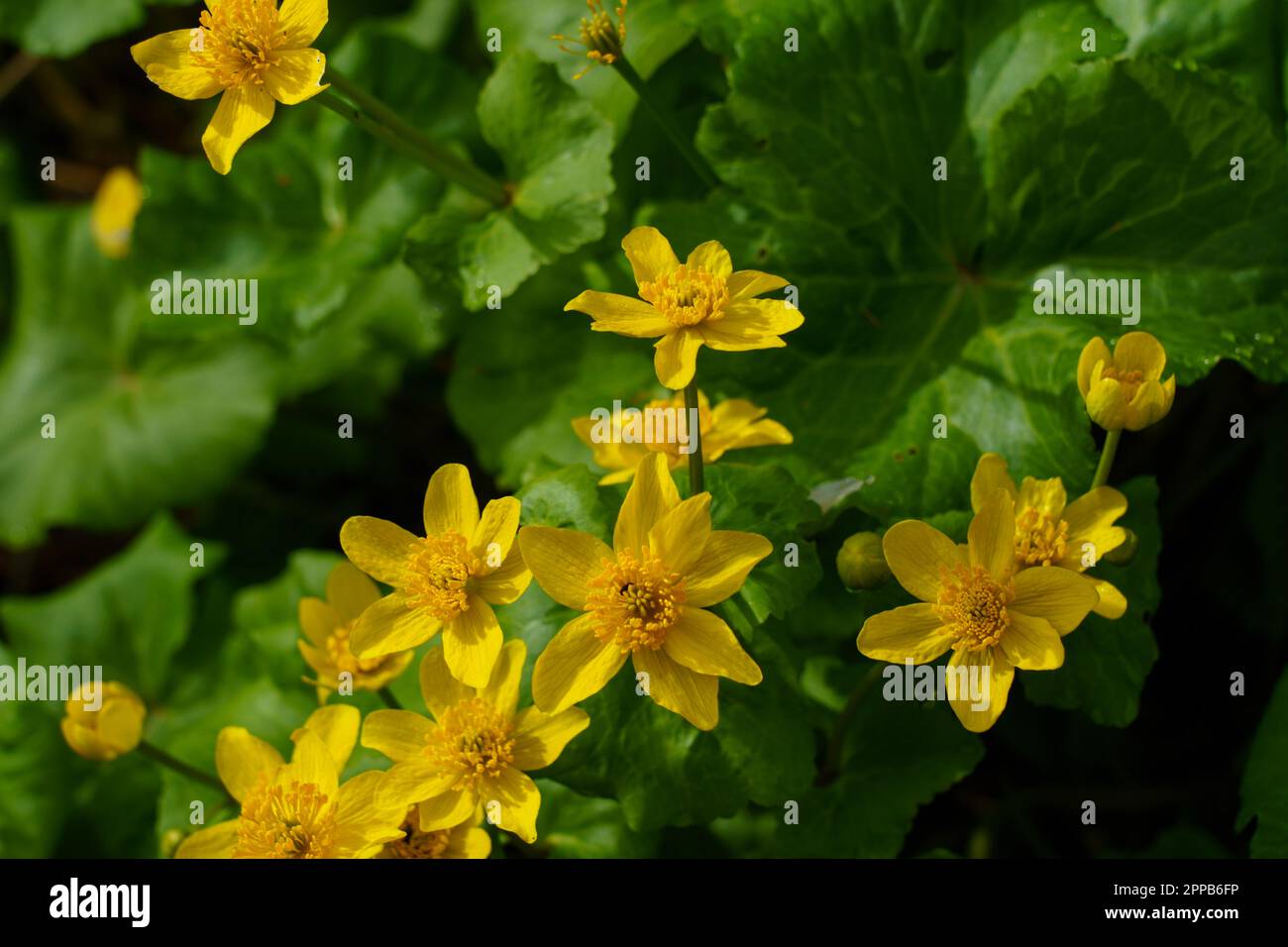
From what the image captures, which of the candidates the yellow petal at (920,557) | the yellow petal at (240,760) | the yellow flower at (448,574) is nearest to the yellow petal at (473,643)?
the yellow flower at (448,574)

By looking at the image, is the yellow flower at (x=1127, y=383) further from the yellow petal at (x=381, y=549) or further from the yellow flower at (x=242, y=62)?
the yellow flower at (x=242, y=62)

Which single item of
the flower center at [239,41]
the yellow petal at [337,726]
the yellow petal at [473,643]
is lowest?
the yellow petal at [337,726]

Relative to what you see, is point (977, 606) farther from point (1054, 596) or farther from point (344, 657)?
point (344, 657)

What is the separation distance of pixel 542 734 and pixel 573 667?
173 millimetres

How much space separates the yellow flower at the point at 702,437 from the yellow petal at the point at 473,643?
0.36m

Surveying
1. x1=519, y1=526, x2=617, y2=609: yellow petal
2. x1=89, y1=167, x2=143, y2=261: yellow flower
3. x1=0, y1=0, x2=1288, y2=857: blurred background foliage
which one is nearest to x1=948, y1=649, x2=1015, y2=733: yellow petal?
x1=0, y1=0, x2=1288, y2=857: blurred background foliage

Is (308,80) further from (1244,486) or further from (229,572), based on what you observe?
(1244,486)

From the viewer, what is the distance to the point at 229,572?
383 cm

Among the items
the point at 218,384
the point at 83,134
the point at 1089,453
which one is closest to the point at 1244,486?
the point at 1089,453

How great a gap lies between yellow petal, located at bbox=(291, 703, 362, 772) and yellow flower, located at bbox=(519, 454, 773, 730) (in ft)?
1.42

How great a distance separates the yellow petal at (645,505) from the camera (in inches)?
73.5

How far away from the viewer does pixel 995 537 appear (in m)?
1.92

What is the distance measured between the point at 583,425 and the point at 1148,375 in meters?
1.02

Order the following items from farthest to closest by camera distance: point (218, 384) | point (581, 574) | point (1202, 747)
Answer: point (218, 384) < point (1202, 747) < point (581, 574)
